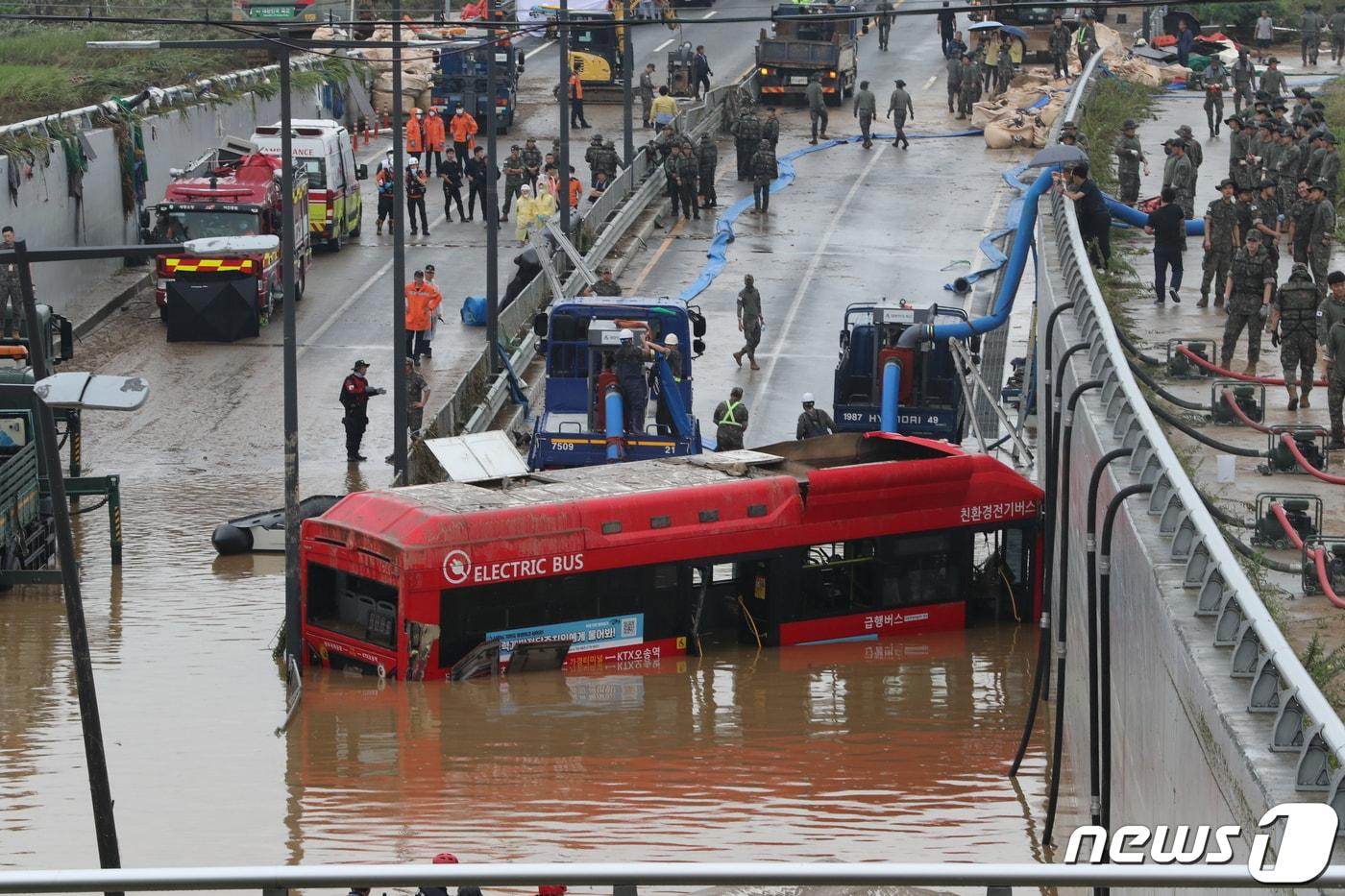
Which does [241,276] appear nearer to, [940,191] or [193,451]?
[193,451]

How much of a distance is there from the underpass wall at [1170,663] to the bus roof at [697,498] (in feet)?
8.33

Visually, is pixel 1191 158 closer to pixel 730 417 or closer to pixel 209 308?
pixel 730 417

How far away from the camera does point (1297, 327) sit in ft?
70.0

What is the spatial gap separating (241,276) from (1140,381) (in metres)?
21.6

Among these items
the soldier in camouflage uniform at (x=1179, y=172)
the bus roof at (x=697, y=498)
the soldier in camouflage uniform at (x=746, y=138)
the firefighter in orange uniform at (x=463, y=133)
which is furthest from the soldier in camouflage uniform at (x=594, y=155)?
the bus roof at (x=697, y=498)

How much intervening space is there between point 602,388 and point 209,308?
11.8 m

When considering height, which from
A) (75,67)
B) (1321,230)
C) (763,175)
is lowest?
(763,175)

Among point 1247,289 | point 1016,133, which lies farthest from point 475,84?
point 1247,289

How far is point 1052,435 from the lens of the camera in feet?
75.3

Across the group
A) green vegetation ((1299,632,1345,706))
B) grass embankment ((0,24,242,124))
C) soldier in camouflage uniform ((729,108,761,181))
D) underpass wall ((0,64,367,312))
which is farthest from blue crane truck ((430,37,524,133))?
green vegetation ((1299,632,1345,706))

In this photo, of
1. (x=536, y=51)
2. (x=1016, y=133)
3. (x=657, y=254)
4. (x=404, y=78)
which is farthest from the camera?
(x=536, y=51)

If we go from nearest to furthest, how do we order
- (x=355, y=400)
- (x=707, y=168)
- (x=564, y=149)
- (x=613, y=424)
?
1. (x=613, y=424)
2. (x=355, y=400)
3. (x=564, y=149)
4. (x=707, y=168)

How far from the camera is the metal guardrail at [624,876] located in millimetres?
5250

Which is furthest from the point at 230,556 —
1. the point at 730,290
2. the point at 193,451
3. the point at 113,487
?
the point at 730,290
